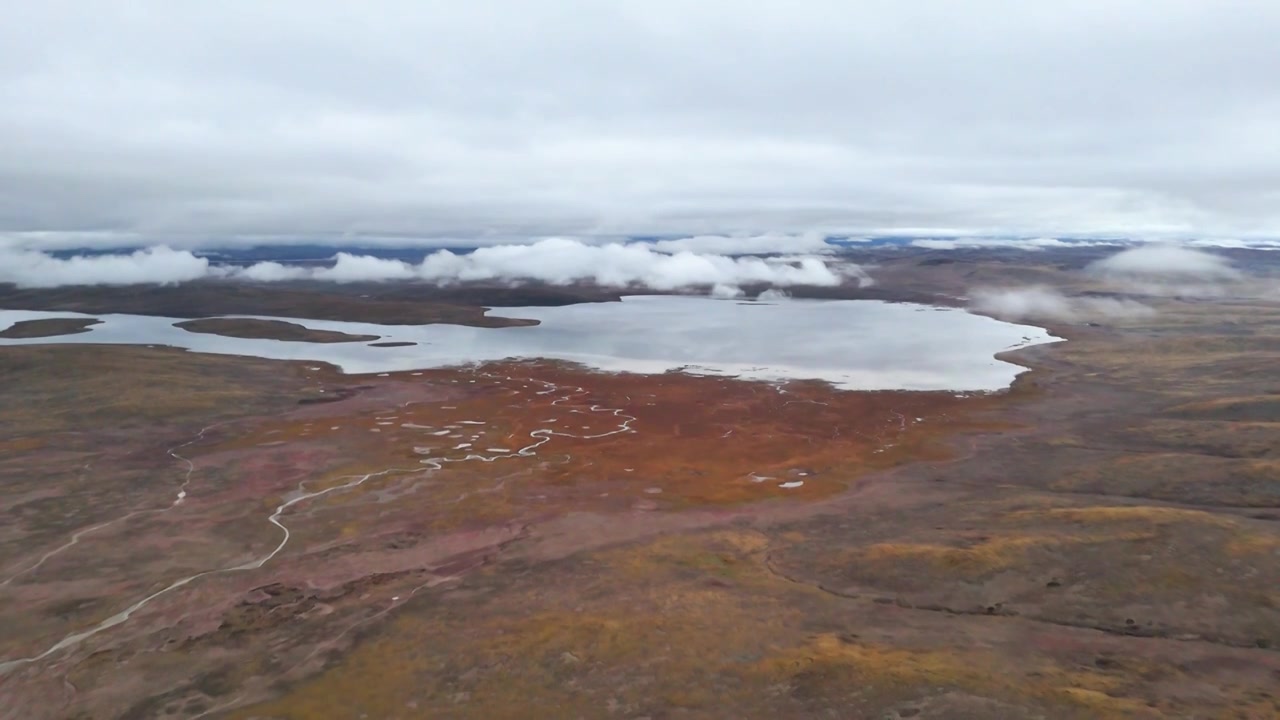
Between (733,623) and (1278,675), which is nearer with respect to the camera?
(1278,675)

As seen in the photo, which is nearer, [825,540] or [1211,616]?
[1211,616]

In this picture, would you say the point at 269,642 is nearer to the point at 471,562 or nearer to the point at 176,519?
the point at 471,562

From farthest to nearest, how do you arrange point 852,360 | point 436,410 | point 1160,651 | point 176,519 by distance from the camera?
point 852,360 < point 436,410 < point 176,519 < point 1160,651

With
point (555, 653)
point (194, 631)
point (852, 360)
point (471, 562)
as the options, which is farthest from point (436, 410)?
point (852, 360)

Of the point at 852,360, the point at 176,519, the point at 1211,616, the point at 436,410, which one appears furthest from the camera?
the point at 852,360

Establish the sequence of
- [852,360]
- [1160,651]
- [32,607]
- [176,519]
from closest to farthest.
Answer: [1160,651] → [32,607] → [176,519] → [852,360]

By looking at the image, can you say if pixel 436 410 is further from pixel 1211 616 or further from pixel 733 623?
pixel 1211 616

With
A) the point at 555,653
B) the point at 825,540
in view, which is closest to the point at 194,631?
the point at 555,653

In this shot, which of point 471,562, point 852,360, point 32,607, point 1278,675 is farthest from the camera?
point 852,360
